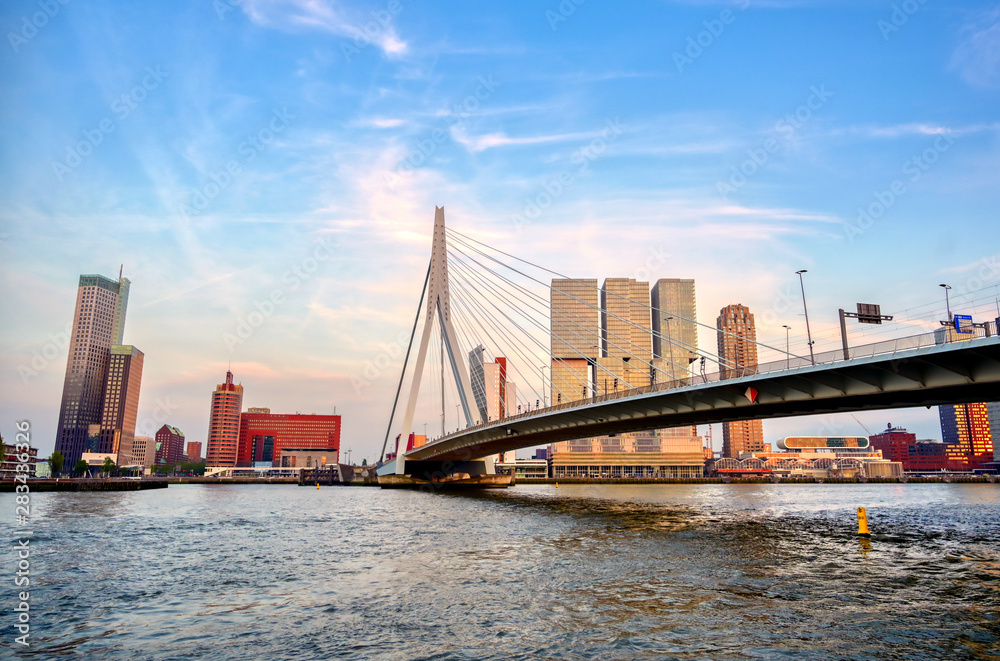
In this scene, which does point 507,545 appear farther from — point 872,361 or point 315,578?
point 872,361

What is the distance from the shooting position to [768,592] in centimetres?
1620

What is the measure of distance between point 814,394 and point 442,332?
141 ft

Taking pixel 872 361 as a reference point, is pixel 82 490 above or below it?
below

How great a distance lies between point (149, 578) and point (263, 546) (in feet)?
26.9

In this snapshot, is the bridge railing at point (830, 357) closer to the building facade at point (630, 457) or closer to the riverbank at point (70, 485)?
the riverbank at point (70, 485)

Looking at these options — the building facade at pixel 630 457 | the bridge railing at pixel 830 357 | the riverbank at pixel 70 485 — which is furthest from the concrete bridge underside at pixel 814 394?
the building facade at pixel 630 457

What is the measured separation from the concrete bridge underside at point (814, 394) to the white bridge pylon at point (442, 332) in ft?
24.4

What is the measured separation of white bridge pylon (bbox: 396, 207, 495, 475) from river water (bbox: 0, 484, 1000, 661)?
111 ft

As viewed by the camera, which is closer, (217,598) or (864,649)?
(864,649)

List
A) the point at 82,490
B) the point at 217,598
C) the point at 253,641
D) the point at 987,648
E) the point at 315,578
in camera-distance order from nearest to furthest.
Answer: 1. the point at 987,648
2. the point at 253,641
3. the point at 217,598
4. the point at 315,578
5. the point at 82,490

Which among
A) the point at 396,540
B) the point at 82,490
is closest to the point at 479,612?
the point at 396,540

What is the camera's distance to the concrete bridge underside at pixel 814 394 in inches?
1072

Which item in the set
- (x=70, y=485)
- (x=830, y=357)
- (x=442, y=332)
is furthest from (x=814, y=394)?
(x=70, y=485)

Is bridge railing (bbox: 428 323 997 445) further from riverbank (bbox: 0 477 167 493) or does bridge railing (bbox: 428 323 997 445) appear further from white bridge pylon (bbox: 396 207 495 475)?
riverbank (bbox: 0 477 167 493)
